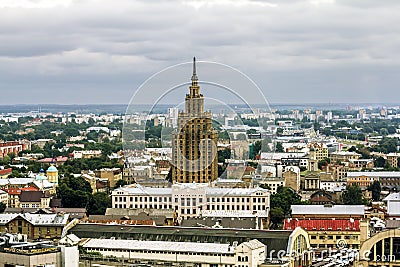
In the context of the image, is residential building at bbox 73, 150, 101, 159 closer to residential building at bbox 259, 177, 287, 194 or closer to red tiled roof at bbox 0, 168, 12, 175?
red tiled roof at bbox 0, 168, 12, 175

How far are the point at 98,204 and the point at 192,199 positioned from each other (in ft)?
17.7

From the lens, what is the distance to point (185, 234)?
88.8ft

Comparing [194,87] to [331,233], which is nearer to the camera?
[331,233]

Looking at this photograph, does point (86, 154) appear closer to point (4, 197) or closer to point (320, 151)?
point (320, 151)

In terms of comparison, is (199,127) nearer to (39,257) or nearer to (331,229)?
(331,229)

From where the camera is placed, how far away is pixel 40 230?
3294 cm

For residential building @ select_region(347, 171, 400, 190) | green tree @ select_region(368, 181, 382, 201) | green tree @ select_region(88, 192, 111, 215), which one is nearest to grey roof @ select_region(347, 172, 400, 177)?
residential building @ select_region(347, 171, 400, 190)

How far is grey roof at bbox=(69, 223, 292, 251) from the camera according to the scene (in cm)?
2608

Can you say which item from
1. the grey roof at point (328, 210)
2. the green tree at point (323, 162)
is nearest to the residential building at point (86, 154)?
the green tree at point (323, 162)

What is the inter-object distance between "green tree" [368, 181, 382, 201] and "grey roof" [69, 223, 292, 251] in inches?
923

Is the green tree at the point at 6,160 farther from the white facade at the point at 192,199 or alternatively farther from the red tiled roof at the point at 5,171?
the white facade at the point at 192,199

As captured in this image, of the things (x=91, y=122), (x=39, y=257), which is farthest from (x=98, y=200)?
(x=91, y=122)

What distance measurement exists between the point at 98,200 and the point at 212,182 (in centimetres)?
539

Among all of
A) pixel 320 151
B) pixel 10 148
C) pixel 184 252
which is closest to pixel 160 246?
pixel 184 252
